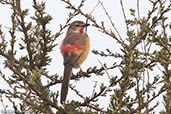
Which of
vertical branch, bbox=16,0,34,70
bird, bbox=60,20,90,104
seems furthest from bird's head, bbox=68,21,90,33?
vertical branch, bbox=16,0,34,70

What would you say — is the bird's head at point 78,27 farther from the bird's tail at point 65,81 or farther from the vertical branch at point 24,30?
the vertical branch at point 24,30

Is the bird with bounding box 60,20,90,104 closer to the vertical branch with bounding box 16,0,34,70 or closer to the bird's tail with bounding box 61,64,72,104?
the bird's tail with bounding box 61,64,72,104

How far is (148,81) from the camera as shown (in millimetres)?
3594

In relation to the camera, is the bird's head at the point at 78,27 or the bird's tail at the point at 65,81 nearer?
the bird's tail at the point at 65,81

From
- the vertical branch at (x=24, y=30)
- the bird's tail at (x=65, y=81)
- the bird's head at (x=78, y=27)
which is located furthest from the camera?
the bird's head at (x=78, y=27)

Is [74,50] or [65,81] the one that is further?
[74,50]

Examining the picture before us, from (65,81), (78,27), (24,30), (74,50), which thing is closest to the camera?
(24,30)

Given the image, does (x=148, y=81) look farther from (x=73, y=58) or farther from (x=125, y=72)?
(x=73, y=58)

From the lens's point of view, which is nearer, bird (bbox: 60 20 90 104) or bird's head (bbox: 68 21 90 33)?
bird (bbox: 60 20 90 104)

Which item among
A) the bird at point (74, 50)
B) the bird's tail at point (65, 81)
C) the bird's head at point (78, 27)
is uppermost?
the bird's head at point (78, 27)

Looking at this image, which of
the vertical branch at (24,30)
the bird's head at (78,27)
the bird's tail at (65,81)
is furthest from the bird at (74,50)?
the vertical branch at (24,30)

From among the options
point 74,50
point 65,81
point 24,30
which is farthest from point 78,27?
point 24,30

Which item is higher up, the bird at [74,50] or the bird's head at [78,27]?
the bird's head at [78,27]

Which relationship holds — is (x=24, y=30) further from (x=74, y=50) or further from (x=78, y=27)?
(x=78, y=27)
